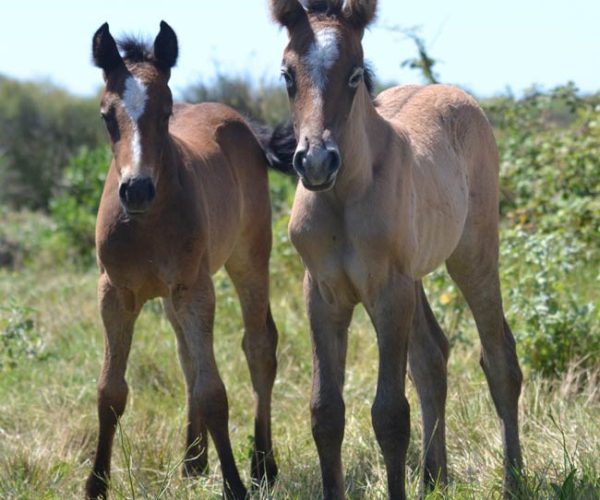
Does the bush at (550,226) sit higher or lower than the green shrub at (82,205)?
lower

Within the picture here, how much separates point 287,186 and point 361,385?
16.7 ft

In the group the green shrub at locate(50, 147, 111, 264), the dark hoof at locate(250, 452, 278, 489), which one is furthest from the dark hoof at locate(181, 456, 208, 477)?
the green shrub at locate(50, 147, 111, 264)

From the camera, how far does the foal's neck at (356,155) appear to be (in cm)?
452

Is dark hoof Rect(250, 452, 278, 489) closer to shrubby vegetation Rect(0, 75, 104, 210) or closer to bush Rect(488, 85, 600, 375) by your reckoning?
bush Rect(488, 85, 600, 375)

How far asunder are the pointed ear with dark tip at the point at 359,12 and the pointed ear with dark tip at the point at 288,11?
19cm

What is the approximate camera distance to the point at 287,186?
39.0 feet

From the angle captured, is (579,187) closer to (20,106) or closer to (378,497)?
(378,497)

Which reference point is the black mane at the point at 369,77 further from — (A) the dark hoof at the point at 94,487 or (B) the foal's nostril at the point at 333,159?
(A) the dark hoof at the point at 94,487

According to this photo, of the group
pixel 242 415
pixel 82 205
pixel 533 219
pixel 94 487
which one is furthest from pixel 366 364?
pixel 82 205

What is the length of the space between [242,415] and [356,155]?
2.85m

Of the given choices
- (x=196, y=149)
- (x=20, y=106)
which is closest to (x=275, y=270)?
(x=196, y=149)

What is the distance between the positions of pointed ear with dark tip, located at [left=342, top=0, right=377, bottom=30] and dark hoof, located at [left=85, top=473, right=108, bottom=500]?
2.51m

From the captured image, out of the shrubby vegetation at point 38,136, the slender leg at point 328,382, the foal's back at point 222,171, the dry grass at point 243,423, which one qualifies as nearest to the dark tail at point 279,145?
the foal's back at point 222,171

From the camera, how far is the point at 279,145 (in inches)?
263
